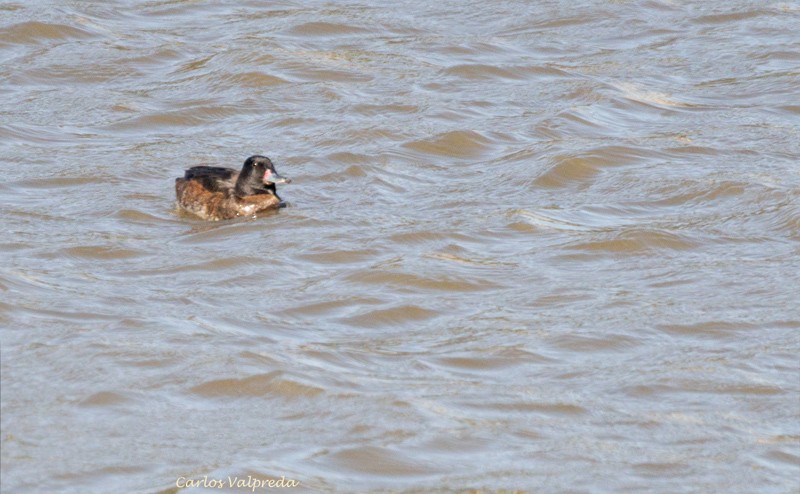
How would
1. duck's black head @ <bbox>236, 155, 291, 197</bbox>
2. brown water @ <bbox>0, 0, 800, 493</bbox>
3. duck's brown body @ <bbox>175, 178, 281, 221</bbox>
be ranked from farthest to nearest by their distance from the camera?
duck's black head @ <bbox>236, 155, 291, 197</bbox>, duck's brown body @ <bbox>175, 178, 281, 221</bbox>, brown water @ <bbox>0, 0, 800, 493</bbox>

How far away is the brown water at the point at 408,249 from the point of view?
6734 mm

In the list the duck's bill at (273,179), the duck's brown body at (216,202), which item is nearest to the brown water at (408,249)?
the duck's brown body at (216,202)

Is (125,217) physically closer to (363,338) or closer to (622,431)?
(363,338)

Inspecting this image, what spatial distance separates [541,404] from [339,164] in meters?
4.69

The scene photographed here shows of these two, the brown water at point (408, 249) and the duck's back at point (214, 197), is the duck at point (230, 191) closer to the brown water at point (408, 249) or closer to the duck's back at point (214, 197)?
the duck's back at point (214, 197)

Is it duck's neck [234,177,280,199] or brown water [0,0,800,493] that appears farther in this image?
duck's neck [234,177,280,199]

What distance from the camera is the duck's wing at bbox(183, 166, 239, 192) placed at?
34.6 ft

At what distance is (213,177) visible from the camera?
10586mm

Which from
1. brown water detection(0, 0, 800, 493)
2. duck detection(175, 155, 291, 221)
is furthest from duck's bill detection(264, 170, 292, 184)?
brown water detection(0, 0, 800, 493)

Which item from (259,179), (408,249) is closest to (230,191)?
(259,179)

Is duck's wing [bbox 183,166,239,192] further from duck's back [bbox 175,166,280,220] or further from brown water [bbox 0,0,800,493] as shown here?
brown water [bbox 0,0,800,493]

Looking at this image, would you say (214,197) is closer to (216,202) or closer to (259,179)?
(216,202)

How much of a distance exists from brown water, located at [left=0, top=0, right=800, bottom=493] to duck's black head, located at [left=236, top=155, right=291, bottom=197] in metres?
0.21

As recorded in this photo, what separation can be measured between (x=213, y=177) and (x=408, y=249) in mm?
1615
